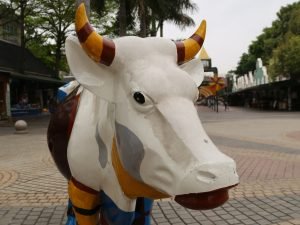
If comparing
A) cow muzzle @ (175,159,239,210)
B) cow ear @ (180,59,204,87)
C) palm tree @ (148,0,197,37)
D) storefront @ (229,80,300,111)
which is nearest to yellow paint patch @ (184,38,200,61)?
cow ear @ (180,59,204,87)

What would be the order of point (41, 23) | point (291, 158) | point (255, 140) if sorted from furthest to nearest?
point (41, 23)
point (255, 140)
point (291, 158)

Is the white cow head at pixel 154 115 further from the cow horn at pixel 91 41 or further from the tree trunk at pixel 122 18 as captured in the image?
the tree trunk at pixel 122 18

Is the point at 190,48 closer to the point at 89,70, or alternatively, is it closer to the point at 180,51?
the point at 180,51

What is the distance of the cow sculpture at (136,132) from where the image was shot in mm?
2020

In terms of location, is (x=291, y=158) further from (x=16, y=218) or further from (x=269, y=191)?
(x=16, y=218)

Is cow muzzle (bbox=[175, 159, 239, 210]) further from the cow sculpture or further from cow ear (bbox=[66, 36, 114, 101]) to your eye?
cow ear (bbox=[66, 36, 114, 101])

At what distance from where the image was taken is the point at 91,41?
229 centimetres

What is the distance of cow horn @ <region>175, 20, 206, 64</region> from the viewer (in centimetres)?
258

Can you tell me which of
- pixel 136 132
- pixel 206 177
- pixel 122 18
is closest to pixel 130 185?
pixel 136 132

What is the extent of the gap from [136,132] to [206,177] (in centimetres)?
48

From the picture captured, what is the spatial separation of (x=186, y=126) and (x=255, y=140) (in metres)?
11.4

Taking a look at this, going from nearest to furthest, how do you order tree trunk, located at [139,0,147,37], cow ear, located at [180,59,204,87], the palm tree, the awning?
cow ear, located at [180,59,204,87], tree trunk, located at [139,0,147,37], the palm tree, the awning

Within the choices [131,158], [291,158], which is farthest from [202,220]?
[291,158]

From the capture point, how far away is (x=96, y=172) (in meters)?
2.72
